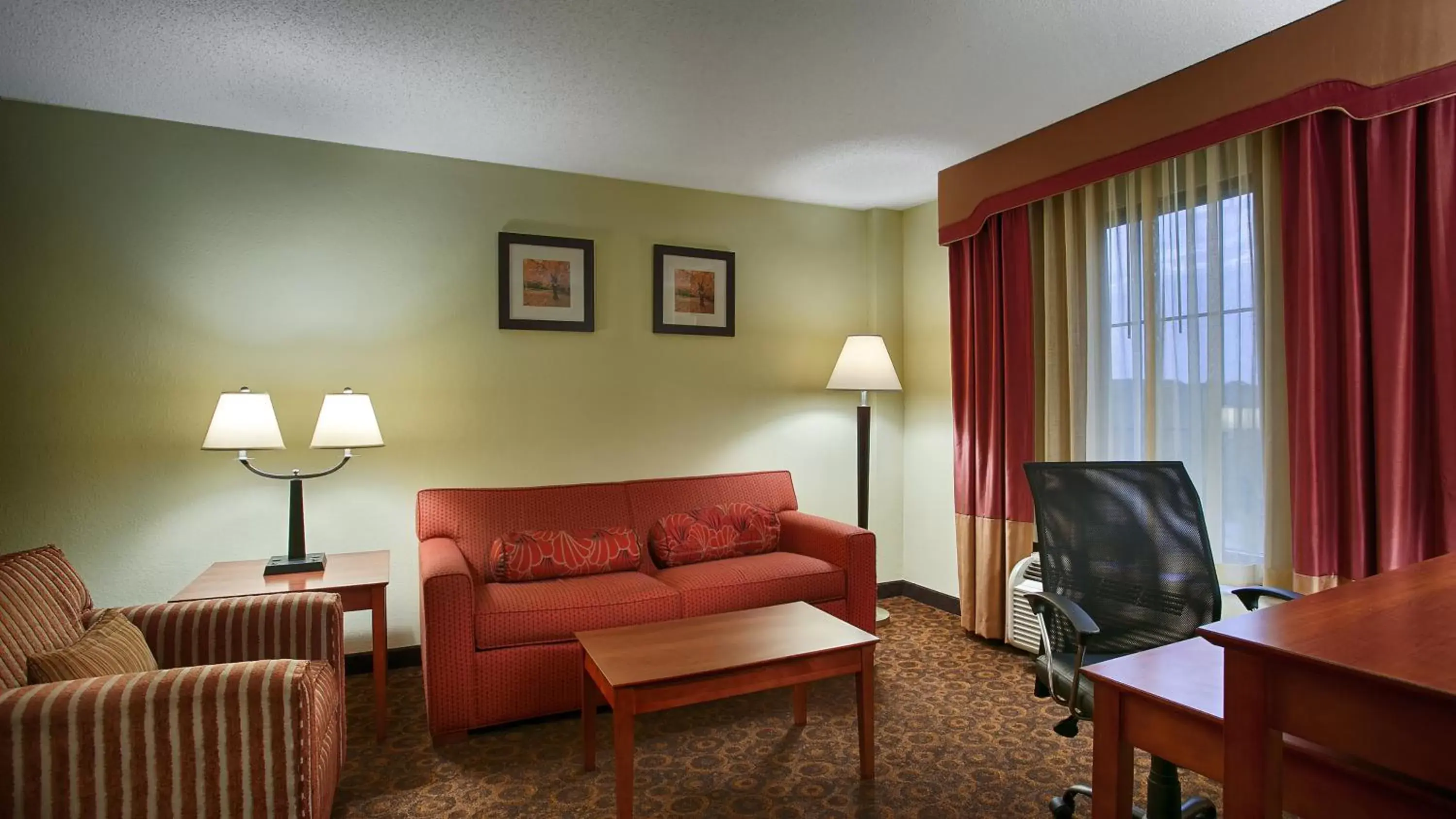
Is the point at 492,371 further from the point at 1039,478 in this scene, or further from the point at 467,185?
the point at 1039,478

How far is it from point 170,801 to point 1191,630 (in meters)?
2.49

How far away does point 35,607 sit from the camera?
1.84m

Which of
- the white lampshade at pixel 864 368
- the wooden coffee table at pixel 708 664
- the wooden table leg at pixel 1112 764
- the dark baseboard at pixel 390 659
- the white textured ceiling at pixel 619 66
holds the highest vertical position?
the white textured ceiling at pixel 619 66

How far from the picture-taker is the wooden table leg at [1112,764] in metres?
1.42

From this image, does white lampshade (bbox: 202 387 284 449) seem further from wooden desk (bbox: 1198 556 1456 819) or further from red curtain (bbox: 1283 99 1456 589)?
red curtain (bbox: 1283 99 1456 589)

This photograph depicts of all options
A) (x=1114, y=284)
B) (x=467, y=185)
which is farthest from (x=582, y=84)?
(x=1114, y=284)

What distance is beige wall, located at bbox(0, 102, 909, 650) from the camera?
10.2 feet

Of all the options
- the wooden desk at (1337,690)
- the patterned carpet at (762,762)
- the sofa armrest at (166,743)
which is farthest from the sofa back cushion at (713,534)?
the wooden desk at (1337,690)

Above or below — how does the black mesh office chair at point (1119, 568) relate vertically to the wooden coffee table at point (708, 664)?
above

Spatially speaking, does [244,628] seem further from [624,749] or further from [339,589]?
[624,749]

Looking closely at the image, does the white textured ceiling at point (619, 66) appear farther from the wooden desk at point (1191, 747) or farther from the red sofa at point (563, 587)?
the wooden desk at point (1191, 747)

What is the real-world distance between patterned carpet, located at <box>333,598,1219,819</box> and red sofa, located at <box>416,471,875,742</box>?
20 cm

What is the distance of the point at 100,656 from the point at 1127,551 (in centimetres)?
264

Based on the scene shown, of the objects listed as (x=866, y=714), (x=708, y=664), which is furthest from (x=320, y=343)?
(x=866, y=714)
